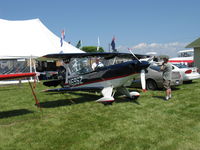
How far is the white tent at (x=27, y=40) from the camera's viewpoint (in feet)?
58.7

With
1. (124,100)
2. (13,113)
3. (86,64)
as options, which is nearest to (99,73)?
(86,64)

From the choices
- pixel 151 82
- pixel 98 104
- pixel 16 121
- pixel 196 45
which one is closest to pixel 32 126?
pixel 16 121

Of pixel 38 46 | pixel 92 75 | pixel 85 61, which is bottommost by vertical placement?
pixel 92 75

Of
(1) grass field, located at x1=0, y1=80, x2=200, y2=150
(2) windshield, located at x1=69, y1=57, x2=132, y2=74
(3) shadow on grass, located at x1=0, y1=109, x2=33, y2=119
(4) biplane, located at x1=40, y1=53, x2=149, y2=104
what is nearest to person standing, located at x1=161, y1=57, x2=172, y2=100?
(1) grass field, located at x1=0, y1=80, x2=200, y2=150

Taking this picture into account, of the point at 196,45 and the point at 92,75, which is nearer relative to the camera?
the point at 92,75

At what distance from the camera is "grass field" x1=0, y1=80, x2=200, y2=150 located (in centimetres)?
436

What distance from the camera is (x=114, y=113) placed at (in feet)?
22.6

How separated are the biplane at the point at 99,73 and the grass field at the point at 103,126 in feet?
2.32

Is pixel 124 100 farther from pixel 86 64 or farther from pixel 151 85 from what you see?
pixel 151 85

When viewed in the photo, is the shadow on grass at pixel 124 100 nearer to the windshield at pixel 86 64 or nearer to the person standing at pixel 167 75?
the person standing at pixel 167 75

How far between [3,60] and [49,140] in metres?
15.2

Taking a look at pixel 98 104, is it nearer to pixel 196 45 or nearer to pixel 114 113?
pixel 114 113

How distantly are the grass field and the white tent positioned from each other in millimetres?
10681

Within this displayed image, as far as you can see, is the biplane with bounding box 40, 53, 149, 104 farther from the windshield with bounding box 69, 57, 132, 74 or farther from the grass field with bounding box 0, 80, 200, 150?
the grass field with bounding box 0, 80, 200, 150
